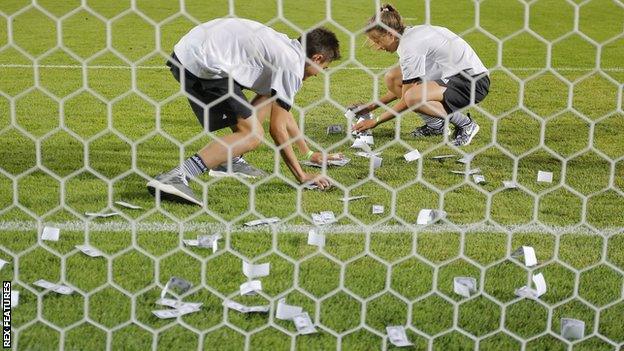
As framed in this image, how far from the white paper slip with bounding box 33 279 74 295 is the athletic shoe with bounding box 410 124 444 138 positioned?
290 centimetres

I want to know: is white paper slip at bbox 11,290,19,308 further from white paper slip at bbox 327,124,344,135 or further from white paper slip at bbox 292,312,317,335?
white paper slip at bbox 327,124,344,135

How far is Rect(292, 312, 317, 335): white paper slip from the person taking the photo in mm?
2387

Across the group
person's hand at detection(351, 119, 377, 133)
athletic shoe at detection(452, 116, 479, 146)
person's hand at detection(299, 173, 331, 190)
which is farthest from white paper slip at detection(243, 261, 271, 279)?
athletic shoe at detection(452, 116, 479, 146)

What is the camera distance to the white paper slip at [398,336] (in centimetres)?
235

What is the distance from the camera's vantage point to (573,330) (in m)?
2.42

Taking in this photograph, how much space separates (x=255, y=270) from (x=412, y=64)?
6.98 ft

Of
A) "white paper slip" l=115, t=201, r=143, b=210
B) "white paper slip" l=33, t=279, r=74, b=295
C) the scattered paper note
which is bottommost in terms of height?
the scattered paper note

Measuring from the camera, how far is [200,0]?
14.6 meters

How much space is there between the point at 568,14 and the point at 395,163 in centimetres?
998

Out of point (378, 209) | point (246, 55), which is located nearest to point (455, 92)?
point (378, 209)

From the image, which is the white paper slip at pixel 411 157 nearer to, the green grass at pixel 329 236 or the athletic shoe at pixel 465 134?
the green grass at pixel 329 236

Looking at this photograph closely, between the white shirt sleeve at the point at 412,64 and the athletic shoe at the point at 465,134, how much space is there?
524 mm

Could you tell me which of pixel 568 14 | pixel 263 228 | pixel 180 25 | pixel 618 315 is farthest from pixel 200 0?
pixel 618 315

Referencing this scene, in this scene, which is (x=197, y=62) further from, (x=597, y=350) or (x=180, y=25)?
(x=180, y=25)
